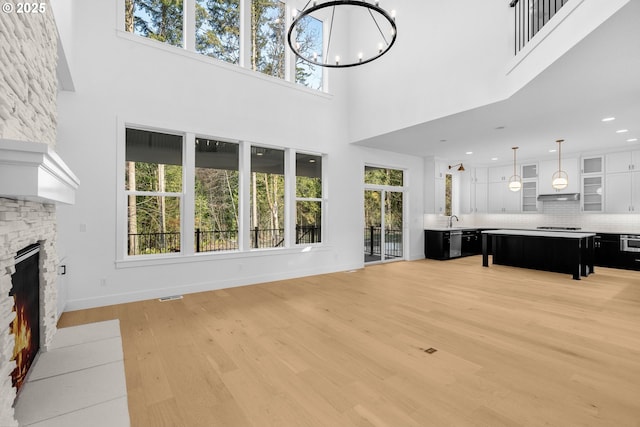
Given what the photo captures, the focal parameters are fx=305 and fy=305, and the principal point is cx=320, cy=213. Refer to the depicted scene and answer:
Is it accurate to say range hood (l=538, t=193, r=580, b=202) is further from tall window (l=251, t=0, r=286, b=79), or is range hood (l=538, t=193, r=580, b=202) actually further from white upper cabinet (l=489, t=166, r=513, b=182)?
tall window (l=251, t=0, r=286, b=79)

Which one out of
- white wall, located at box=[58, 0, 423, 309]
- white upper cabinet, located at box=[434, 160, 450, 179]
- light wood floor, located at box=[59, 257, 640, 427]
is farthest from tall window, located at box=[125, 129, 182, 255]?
white upper cabinet, located at box=[434, 160, 450, 179]

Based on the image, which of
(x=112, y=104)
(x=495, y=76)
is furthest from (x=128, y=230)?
(x=495, y=76)

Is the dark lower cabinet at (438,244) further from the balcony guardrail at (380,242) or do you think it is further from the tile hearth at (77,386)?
the tile hearth at (77,386)

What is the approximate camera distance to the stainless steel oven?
688 cm

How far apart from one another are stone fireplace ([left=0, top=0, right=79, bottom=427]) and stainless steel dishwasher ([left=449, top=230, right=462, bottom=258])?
27.7 ft

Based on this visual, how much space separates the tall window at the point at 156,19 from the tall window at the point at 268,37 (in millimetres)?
1339

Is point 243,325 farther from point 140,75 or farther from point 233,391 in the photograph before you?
point 140,75

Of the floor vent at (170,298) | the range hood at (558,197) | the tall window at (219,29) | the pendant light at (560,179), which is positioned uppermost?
the tall window at (219,29)

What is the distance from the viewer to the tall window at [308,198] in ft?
21.2

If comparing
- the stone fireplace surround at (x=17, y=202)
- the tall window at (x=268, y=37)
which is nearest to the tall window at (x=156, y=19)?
the tall window at (x=268, y=37)

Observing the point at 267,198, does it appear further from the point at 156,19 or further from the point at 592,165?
the point at 592,165

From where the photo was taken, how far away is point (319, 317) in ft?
12.6

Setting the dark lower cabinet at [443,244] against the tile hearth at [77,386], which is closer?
the tile hearth at [77,386]

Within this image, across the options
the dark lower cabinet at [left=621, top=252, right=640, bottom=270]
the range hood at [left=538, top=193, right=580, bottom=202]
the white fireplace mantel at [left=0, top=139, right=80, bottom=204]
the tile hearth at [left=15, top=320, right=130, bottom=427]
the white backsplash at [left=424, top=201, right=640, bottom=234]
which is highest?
the range hood at [left=538, top=193, right=580, bottom=202]
